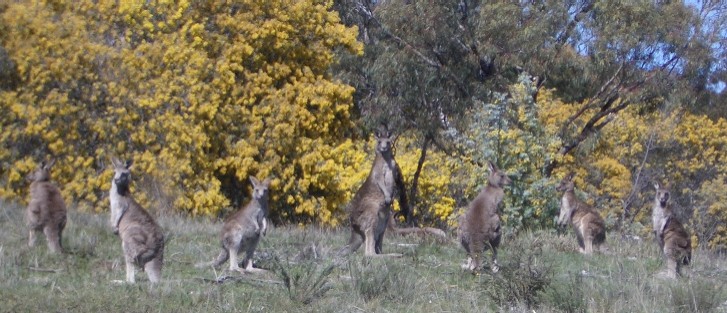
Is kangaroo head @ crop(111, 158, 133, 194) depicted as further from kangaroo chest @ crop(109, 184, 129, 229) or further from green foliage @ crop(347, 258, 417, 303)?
green foliage @ crop(347, 258, 417, 303)

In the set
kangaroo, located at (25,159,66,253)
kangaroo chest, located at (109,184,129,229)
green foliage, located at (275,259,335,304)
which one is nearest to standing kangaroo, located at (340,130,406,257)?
green foliage, located at (275,259,335,304)

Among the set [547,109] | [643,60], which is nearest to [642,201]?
[547,109]

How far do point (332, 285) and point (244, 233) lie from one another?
1.49 m

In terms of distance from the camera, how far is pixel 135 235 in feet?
33.6

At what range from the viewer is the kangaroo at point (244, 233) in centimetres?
1116

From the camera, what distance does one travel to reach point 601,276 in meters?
11.3

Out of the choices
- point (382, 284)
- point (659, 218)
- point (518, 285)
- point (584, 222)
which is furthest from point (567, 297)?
point (584, 222)

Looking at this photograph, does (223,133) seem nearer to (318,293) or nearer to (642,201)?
(318,293)

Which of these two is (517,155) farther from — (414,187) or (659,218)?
(659,218)

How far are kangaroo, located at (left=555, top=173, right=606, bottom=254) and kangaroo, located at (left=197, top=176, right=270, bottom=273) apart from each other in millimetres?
5464

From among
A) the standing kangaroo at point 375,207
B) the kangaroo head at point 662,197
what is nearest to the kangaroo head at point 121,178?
the standing kangaroo at point 375,207

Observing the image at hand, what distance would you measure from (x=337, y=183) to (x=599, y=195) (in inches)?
496

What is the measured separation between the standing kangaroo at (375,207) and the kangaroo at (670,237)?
336cm

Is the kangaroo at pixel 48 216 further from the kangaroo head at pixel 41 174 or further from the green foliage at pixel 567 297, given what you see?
the green foliage at pixel 567 297
